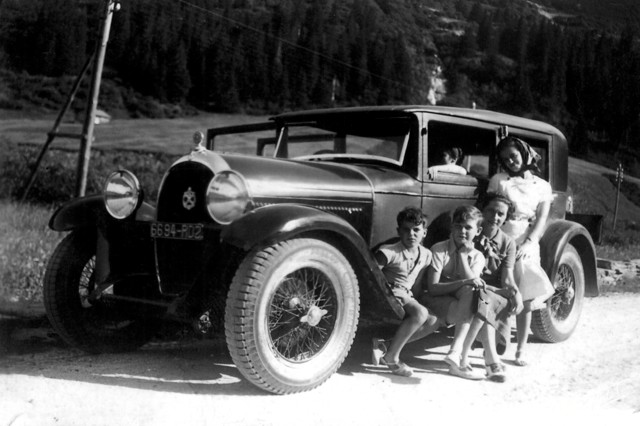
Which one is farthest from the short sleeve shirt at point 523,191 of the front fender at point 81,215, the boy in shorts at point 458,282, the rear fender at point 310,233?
the front fender at point 81,215

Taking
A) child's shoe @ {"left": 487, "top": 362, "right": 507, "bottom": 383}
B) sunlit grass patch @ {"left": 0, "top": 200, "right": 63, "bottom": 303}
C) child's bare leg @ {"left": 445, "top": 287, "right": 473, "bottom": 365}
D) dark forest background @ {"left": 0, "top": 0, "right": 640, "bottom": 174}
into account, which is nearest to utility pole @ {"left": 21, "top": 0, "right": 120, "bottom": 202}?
dark forest background @ {"left": 0, "top": 0, "right": 640, "bottom": 174}

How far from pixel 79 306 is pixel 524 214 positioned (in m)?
3.06

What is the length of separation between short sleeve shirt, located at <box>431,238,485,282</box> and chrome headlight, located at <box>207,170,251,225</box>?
1268mm

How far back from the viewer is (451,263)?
12.3 feet

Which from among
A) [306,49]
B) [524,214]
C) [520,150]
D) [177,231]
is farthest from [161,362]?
[306,49]

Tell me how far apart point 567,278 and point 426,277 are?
5.70 ft

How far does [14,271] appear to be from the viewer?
579cm

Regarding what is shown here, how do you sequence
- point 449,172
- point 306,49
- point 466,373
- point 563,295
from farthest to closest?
point 306,49, point 563,295, point 449,172, point 466,373

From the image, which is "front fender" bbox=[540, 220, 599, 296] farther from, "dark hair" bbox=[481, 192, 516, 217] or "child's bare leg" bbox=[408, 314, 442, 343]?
"child's bare leg" bbox=[408, 314, 442, 343]

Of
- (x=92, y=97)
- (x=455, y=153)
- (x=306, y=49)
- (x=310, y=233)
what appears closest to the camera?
(x=310, y=233)

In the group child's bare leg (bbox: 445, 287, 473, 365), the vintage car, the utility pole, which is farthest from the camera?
the utility pole

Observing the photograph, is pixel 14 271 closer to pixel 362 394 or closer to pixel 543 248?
pixel 362 394

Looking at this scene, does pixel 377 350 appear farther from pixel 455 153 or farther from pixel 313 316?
pixel 455 153

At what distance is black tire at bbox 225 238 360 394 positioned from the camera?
9.69 ft
